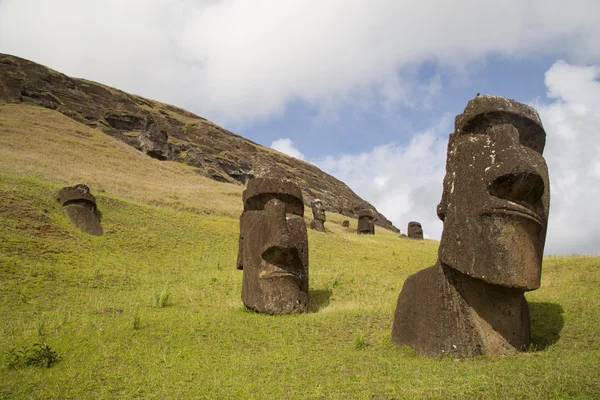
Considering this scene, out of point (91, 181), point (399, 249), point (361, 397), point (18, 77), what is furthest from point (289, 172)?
point (361, 397)

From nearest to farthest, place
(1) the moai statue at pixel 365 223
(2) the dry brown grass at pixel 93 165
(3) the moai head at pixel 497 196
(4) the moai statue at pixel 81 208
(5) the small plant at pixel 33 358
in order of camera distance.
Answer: (3) the moai head at pixel 497 196, (5) the small plant at pixel 33 358, (4) the moai statue at pixel 81 208, (2) the dry brown grass at pixel 93 165, (1) the moai statue at pixel 365 223

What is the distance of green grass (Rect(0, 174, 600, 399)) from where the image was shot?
544 centimetres

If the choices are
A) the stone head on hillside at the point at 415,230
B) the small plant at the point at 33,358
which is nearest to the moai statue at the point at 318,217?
the stone head on hillside at the point at 415,230

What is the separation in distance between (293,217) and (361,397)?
7033 millimetres

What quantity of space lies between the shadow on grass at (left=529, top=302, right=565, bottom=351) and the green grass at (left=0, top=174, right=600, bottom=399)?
0.11 ft

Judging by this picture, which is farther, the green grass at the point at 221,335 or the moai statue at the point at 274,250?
the moai statue at the point at 274,250

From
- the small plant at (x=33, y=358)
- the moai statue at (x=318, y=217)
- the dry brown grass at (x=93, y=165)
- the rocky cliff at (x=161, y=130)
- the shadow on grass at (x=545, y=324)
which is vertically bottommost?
the small plant at (x=33, y=358)

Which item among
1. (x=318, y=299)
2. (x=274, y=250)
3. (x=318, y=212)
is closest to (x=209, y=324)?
(x=274, y=250)

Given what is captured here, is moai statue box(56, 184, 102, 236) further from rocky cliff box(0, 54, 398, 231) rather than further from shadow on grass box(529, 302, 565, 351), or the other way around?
rocky cliff box(0, 54, 398, 231)

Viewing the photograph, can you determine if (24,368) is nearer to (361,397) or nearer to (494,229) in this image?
(361,397)

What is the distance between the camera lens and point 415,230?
39969mm

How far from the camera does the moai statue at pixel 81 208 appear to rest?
813 inches

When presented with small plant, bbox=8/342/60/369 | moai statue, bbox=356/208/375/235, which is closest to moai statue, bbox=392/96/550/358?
small plant, bbox=8/342/60/369

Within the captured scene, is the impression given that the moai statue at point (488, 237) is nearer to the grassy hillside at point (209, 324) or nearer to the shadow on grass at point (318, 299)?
the grassy hillside at point (209, 324)
